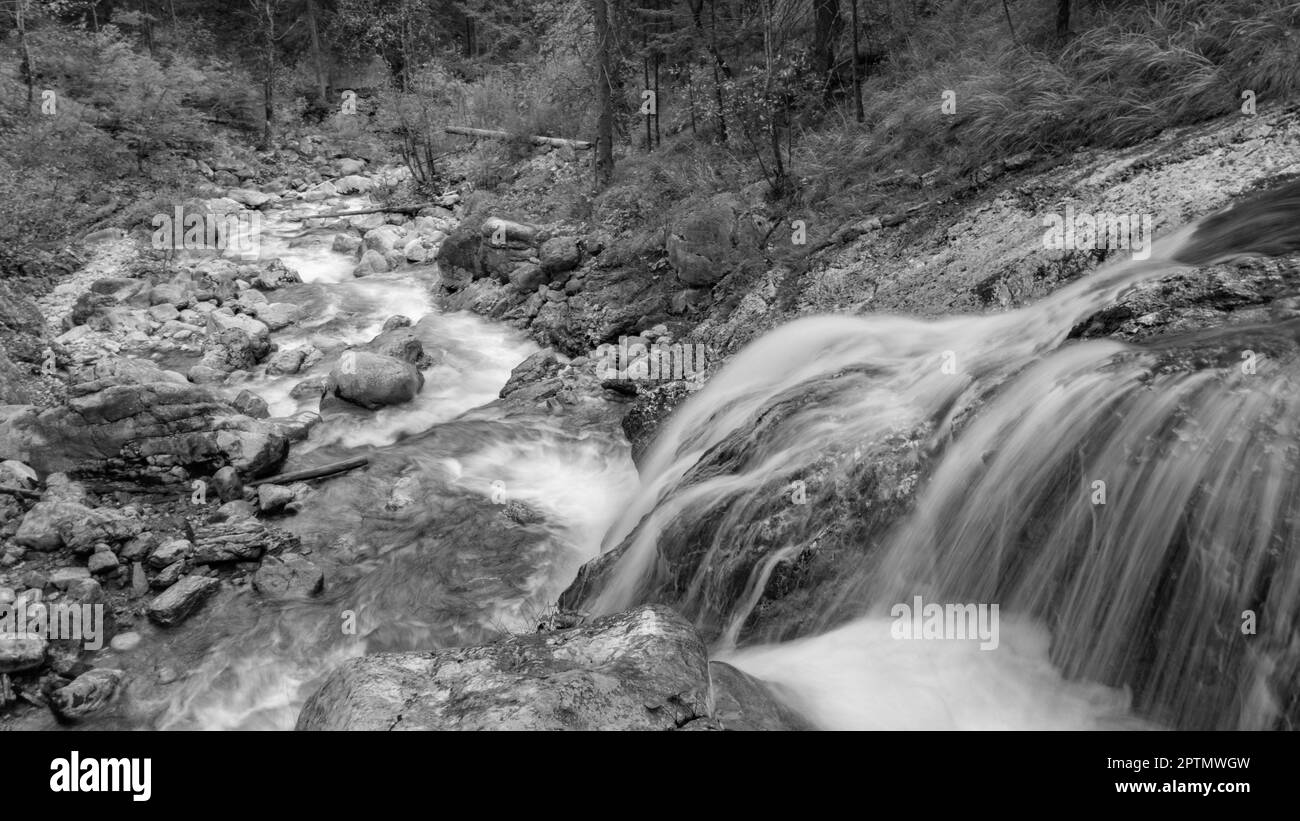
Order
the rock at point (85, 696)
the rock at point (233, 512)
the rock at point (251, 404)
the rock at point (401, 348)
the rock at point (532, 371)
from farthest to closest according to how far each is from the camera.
Answer: the rock at point (401, 348), the rock at point (532, 371), the rock at point (251, 404), the rock at point (233, 512), the rock at point (85, 696)

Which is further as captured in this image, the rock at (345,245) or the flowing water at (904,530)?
the rock at (345,245)

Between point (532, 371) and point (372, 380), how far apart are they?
1990 millimetres

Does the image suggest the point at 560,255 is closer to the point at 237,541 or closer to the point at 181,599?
the point at 237,541

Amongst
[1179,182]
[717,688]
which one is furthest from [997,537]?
[1179,182]

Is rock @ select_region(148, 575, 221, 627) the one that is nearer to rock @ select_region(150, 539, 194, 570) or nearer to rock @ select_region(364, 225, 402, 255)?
rock @ select_region(150, 539, 194, 570)

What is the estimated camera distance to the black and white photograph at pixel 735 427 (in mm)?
3654

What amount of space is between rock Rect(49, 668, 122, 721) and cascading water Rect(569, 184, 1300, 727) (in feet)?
11.2

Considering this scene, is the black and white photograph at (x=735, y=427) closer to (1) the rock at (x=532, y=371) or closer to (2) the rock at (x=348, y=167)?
(1) the rock at (x=532, y=371)

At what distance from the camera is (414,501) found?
8.02 m

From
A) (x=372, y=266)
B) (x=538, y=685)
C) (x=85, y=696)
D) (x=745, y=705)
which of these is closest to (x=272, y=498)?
(x=85, y=696)

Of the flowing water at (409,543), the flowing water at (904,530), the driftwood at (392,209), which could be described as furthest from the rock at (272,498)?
the driftwood at (392,209)

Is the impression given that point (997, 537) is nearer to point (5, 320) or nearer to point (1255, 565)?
point (1255, 565)

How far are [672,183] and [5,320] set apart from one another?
31.3 ft

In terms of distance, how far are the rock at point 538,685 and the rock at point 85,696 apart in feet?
10.5
